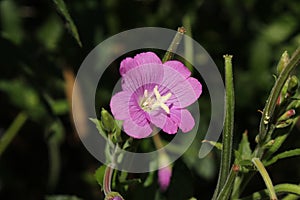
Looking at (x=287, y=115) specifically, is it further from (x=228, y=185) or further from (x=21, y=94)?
(x=21, y=94)

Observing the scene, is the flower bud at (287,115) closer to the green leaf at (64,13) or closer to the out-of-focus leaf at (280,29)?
the green leaf at (64,13)

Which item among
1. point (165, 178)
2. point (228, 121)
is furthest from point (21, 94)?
point (228, 121)

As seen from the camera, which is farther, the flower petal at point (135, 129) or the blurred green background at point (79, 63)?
the blurred green background at point (79, 63)

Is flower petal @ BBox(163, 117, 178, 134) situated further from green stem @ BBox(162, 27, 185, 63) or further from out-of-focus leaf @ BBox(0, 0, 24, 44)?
out-of-focus leaf @ BBox(0, 0, 24, 44)

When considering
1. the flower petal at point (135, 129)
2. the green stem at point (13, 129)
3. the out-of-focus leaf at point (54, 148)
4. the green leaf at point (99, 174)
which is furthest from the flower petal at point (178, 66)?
the green stem at point (13, 129)

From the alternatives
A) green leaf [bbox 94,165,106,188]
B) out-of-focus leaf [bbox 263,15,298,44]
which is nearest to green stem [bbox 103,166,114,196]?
green leaf [bbox 94,165,106,188]

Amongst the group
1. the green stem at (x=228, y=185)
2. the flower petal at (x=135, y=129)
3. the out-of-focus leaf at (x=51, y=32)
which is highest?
the flower petal at (x=135, y=129)

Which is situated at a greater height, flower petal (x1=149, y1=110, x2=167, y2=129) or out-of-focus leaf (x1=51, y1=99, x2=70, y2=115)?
flower petal (x1=149, y1=110, x2=167, y2=129)
